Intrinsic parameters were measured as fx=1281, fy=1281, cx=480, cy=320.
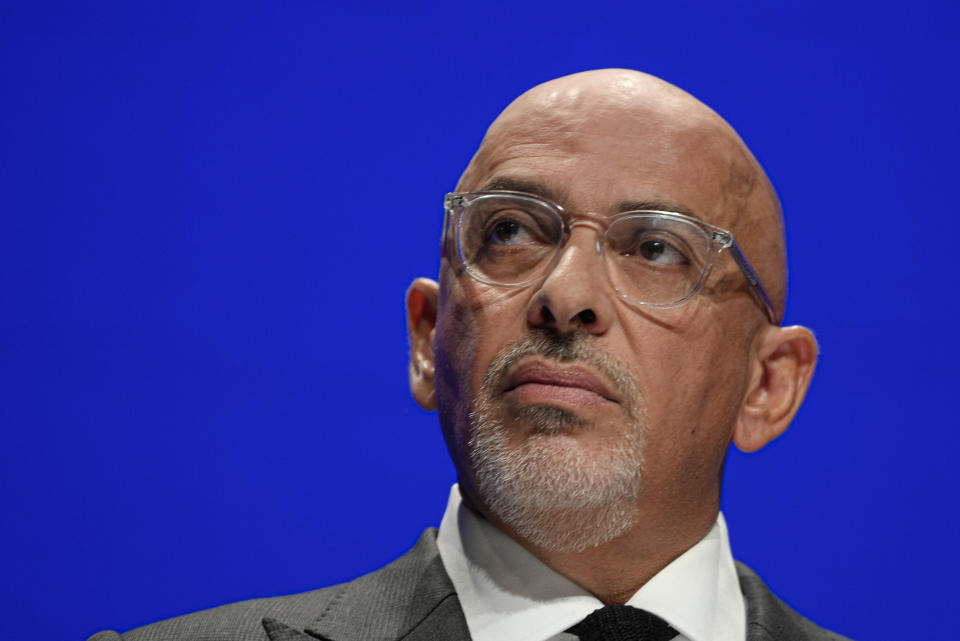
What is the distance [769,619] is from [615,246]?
87 centimetres

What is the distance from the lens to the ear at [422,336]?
2.80 m

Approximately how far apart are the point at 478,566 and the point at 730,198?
906mm

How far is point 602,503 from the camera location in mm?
2426

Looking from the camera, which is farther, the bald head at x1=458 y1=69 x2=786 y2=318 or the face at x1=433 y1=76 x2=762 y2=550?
the bald head at x1=458 y1=69 x2=786 y2=318

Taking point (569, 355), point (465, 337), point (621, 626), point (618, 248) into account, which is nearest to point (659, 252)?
point (618, 248)

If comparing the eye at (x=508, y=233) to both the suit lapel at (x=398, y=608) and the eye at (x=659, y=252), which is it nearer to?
the eye at (x=659, y=252)

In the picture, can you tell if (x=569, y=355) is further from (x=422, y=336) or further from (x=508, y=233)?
(x=422, y=336)

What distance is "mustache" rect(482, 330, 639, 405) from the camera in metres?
2.38

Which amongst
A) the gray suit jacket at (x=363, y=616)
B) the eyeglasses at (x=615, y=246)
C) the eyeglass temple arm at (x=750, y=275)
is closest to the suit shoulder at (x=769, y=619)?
the gray suit jacket at (x=363, y=616)

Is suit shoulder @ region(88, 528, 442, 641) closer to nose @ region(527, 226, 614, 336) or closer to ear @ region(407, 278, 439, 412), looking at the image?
ear @ region(407, 278, 439, 412)

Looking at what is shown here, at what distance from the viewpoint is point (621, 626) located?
8.07 ft

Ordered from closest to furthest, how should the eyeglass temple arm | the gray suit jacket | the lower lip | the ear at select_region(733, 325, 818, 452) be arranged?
1. the lower lip
2. the gray suit jacket
3. the eyeglass temple arm
4. the ear at select_region(733, 325, 818, 452)

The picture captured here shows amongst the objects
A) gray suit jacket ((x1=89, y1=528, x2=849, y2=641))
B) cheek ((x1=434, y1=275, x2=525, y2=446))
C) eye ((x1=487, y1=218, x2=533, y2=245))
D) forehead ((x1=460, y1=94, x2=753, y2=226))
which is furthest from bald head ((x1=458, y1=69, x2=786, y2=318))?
gray suit jacket ((x1=89, y1=528, x2=849, y2=641))

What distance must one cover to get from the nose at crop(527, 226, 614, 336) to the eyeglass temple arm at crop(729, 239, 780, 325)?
305 millimetres
